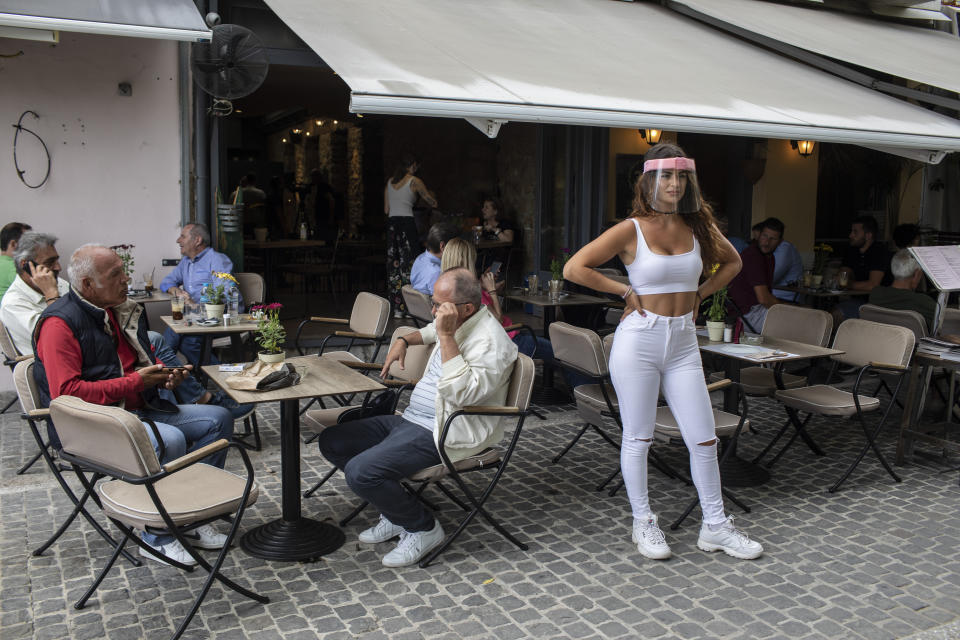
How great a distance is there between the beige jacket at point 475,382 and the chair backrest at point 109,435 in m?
1.15

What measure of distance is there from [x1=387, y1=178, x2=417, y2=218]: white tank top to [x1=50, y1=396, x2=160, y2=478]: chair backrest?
6847mm

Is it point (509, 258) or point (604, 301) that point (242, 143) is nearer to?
point (509, 258)

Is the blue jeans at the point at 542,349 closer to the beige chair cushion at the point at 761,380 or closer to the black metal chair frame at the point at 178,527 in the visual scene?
the beige chair cushion at the point at 761,380

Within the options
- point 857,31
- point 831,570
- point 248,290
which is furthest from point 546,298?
point 857,31

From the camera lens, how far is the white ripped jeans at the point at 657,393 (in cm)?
356

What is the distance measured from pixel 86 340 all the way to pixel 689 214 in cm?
253

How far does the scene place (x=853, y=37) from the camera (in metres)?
7.52

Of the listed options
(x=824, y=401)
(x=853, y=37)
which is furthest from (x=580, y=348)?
(x=853, y=37)

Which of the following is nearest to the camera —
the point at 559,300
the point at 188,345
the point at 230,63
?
the point at 188,345

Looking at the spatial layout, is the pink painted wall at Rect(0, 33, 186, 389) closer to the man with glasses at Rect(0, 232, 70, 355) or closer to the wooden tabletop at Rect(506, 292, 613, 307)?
the man with glasses at Rect(0, 232, 70, 355)

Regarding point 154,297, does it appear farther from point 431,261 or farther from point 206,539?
point 206,539

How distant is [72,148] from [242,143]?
14266 millimetres

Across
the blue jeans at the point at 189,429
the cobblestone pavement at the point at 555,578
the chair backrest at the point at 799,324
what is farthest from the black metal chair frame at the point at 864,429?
the blue jeans at the point at 189,429

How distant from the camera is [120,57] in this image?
21.1 feet
